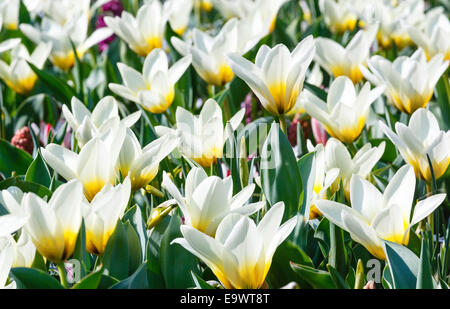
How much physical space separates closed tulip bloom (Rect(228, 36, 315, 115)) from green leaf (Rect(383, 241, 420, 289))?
401mm

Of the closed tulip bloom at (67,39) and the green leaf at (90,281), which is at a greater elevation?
the green leaf at (90,281)

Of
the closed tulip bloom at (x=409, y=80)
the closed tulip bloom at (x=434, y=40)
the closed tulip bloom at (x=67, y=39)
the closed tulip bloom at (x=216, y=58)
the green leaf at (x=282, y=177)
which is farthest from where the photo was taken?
the closed tulip bloom at (x=67, y=39)

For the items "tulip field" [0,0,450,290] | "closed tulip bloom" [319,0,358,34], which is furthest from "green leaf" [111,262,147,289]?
"closed tulip bloom" [319,0,358,34]

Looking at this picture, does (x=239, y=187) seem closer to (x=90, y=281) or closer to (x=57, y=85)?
(x=90, y=281)

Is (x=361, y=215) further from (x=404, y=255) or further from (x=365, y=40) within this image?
(x=365, y=40)

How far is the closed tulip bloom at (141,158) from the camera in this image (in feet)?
3.91

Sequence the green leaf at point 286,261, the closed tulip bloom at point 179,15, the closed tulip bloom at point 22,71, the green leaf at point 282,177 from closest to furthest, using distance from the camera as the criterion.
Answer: the green leaf at point 286,261 → the green leaf at point 282,177 → the closed tulip bloom at point 22,71 → the closed tulip bloom at point 179,15

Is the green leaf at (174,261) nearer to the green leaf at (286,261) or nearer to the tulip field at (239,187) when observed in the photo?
the tulip field at (239,187)

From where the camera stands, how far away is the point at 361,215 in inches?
41.0

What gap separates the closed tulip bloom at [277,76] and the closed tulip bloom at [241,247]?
0.37m

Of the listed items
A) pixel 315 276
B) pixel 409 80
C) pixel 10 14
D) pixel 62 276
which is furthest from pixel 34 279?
pixel 10 14

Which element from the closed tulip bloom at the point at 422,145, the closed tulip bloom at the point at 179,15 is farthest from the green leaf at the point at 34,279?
the closed tulip bloom at the point at 179,15

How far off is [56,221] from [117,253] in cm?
14

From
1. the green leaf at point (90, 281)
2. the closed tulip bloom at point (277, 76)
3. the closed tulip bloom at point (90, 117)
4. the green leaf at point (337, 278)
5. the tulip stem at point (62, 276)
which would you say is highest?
the closed tulip bloom at point (277, 76)
